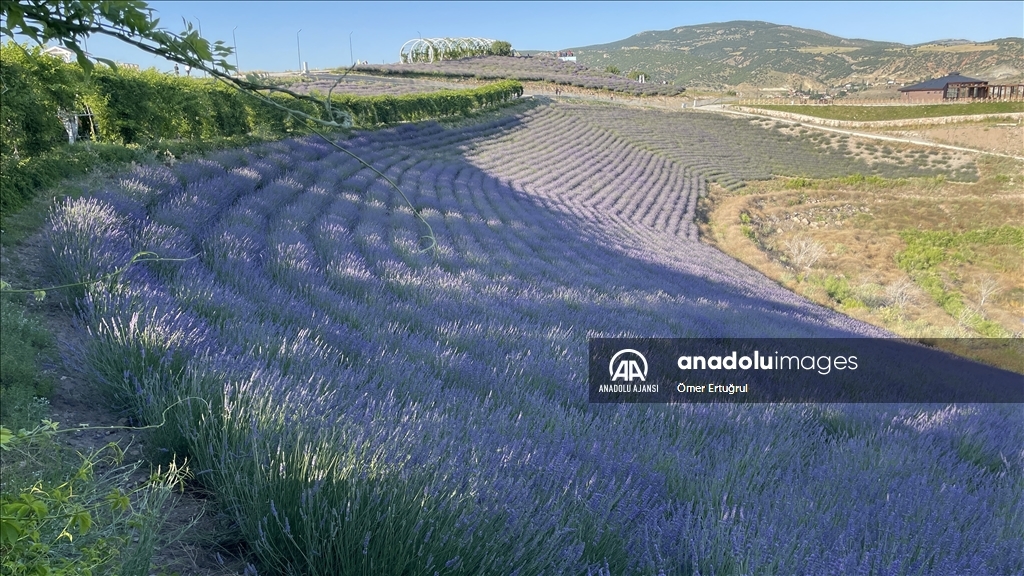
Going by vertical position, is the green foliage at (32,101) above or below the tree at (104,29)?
above

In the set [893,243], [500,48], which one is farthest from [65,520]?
[500,48]

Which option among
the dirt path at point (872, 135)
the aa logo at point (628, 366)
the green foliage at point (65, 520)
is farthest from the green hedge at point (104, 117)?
the dirt path at point (872, 135)

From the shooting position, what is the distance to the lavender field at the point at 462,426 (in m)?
1.50

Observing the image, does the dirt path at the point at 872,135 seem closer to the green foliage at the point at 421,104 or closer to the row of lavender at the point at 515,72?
the row of lavender at the point at 515,72

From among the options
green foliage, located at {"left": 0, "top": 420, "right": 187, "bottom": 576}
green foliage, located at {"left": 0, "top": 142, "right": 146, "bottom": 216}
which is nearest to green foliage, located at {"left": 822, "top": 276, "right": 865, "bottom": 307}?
green foliage, located at {"left": 0, "top": 142, "right": 146, "bottom": 216}

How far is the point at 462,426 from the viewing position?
204cm

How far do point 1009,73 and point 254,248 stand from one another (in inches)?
4636


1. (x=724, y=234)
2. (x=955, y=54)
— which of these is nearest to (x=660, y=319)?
(x=724, y=234)

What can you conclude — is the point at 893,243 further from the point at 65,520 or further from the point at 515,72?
the point at 515,72

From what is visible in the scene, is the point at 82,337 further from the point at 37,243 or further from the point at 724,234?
the point at 724,234

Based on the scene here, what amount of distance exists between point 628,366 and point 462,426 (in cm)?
197

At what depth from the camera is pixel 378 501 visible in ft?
4.76

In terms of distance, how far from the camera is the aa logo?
3.66 meters

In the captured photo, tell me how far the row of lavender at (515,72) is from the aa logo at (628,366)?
4669cm
